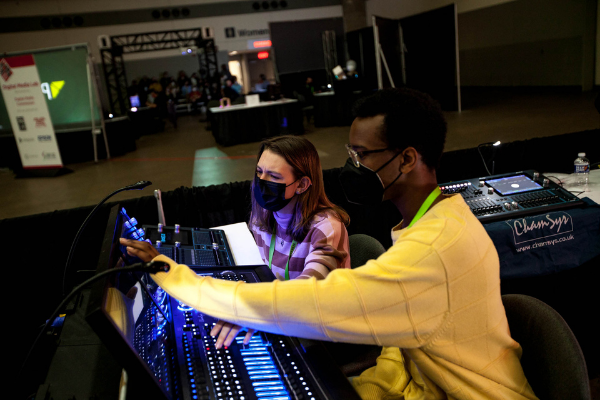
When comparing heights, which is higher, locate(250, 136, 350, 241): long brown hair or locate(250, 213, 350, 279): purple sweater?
locate(250, 136, 350, 241): long brown hair

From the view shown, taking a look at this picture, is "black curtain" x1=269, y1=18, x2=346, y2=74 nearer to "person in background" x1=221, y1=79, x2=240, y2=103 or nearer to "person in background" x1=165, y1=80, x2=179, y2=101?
"person in background" x1=165, y1=80, x2=179, y2=101

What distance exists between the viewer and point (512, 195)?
239cm

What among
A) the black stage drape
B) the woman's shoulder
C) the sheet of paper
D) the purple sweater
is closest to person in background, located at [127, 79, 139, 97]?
the black stage drape

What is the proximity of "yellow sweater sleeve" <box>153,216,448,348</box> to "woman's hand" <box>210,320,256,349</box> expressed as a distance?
0.10m

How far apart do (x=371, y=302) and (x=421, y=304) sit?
0.34 feet

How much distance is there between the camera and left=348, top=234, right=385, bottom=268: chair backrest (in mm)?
1651

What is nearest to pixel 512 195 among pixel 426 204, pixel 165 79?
pixel 426 204

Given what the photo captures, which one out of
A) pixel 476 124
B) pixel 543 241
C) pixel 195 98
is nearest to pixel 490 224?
pixel 543 241

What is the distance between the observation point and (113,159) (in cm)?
791

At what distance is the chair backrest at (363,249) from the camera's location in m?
1.65

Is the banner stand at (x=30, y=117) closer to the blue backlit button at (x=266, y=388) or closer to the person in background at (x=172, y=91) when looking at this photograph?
the blue backlit button at (x=266, y=388)

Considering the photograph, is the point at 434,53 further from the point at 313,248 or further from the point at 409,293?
the point at 409,293

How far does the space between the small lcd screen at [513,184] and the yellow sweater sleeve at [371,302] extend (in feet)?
5.98

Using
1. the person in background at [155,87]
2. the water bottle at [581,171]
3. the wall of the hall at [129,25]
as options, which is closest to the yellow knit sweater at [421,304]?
the water bottle at [581,171]
